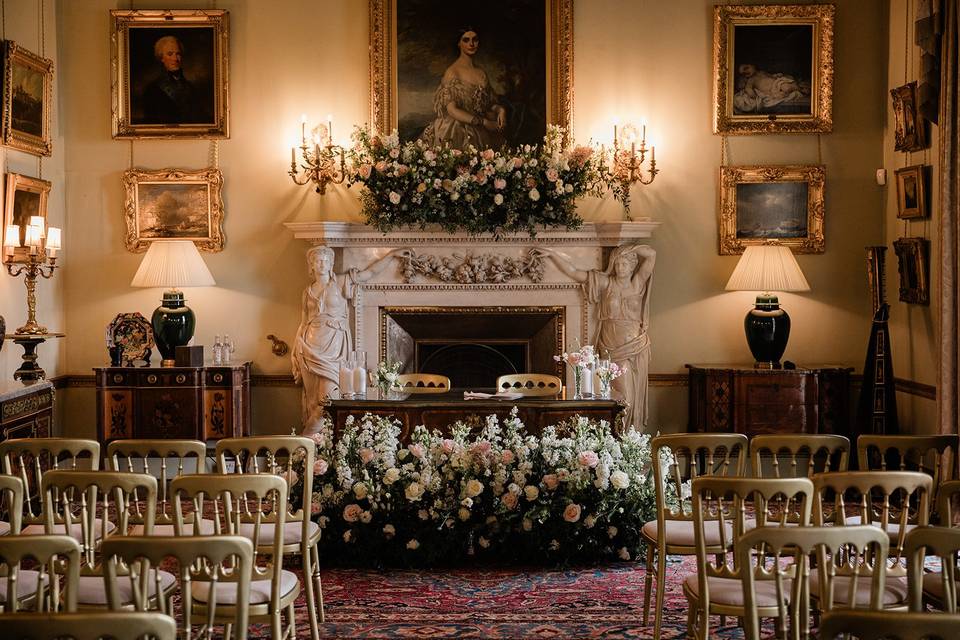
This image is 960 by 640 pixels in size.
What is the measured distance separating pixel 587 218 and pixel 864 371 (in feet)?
8.78

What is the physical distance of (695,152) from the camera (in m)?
8.98

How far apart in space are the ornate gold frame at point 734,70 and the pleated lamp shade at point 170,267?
4.68m

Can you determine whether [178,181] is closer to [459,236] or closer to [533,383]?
[459,236]

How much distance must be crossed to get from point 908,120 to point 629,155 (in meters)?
2.26

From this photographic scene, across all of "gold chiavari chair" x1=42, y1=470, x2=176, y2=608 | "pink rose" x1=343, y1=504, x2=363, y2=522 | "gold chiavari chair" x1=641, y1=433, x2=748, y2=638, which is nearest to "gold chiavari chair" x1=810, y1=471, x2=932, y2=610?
"gold chiavari chair" x1=641, y1=433, x2=748, y2=638

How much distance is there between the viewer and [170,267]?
8.39m

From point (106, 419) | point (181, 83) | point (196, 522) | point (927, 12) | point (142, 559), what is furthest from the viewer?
point (181, 83)

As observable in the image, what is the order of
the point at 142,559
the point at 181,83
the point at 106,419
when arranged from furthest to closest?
the point at 181,83
the point at 106,419
the point at 142,559

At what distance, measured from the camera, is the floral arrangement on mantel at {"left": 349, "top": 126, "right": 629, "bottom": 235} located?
27.7ft

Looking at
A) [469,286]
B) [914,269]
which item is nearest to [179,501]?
→ [469,286]

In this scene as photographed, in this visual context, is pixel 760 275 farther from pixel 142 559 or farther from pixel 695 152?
pixel 142 559

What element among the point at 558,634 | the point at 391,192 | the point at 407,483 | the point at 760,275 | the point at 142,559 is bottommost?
the point at 558,634

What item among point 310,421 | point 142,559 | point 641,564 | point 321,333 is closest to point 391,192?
point 321,333

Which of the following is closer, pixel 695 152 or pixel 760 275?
pixel 760 275
